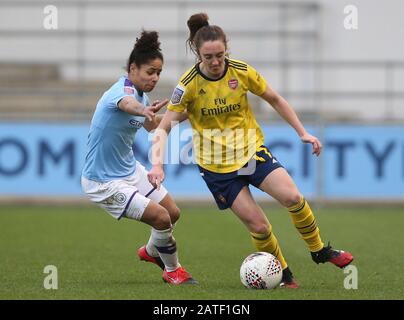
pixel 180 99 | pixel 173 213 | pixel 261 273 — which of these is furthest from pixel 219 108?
pixel 261 273

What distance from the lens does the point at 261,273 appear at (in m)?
7.78

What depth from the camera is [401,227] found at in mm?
14398

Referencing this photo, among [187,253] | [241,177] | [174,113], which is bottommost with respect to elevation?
[187,253]

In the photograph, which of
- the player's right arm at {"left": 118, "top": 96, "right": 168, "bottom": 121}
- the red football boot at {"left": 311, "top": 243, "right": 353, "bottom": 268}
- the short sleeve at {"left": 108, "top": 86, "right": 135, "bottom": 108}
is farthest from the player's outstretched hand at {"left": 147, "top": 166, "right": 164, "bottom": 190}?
the red football boot at {"left": 311, "top": 243, "right": 353, "bottom": 268}

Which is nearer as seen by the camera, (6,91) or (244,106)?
(244,106)

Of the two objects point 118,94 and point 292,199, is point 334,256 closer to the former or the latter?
point 292,199

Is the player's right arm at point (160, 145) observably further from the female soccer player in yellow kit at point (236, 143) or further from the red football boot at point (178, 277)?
the red football boot at point (178, 277)

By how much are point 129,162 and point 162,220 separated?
0.61 metres

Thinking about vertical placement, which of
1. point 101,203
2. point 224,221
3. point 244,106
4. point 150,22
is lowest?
point 224,221

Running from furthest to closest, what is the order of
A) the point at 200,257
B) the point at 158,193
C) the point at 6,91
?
the point at 6,91 < the point at 200,257 < the point at 158,193
